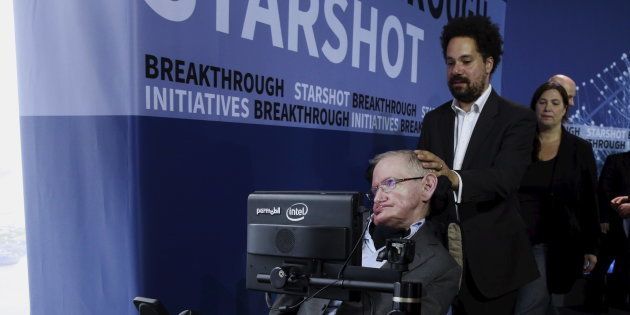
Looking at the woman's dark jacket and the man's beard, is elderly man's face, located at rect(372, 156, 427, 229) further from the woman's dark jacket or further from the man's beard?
the woman's dark jacket

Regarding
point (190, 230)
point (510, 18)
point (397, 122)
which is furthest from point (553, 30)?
point (190, 230)

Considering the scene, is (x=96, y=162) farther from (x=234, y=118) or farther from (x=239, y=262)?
(x=239, y=262)

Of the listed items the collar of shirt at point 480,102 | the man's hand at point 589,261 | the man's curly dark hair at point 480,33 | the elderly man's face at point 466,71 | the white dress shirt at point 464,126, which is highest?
the man's curly dark hair at point 480,33

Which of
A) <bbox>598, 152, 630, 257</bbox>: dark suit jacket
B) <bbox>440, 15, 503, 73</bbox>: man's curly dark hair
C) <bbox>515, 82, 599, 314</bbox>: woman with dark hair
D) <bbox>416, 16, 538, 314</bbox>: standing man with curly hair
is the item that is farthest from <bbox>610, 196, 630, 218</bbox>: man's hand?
<bbox>440, 15, 503, 73</bbox>: man's curly dark hair

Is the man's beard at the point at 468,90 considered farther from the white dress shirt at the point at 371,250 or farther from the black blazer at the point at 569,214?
the black blazer at the point at 569,214

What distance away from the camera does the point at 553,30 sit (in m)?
5.24

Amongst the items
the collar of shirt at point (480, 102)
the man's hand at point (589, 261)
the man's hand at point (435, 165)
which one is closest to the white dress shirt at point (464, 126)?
the collar of shirt at point (480, 102)

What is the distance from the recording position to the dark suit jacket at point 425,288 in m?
1.54

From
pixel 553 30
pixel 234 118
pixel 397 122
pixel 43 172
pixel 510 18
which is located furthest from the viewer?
pixel 553 30

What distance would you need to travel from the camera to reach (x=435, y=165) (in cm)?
177

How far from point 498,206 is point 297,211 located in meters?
1.14

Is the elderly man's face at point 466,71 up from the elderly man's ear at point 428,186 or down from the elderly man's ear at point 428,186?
up

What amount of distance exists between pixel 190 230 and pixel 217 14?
0.80 meters

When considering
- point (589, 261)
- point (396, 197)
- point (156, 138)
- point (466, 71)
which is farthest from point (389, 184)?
point (589, 261)
